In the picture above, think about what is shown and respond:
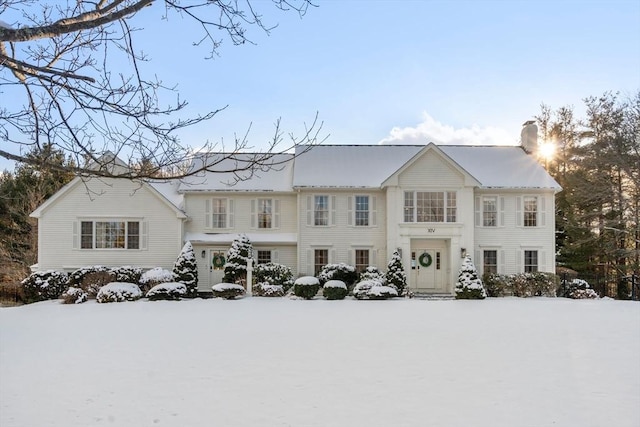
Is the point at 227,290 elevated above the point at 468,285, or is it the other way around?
the point at 468,285

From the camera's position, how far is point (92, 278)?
830 inches

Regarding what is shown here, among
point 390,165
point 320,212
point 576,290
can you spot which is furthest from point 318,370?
point 390,165

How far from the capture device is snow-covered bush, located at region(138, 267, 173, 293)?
70.5 feet

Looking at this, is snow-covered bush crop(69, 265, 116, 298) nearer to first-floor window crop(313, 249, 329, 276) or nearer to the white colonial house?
the white colonial house

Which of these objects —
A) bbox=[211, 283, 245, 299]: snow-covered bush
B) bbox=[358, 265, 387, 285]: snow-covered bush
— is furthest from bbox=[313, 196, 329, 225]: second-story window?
bbox=[211, 283, 245, 299]: snow-covered bush

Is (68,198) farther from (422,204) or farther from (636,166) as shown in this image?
(636,166)

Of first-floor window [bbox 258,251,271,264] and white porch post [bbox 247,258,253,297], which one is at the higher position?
first-floor window [bbox 258,251,271,264]

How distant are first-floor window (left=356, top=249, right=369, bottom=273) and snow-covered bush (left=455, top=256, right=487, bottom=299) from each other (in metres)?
4.81

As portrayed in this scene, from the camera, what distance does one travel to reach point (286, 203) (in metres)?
25.2

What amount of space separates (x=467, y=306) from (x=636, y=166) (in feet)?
53.4

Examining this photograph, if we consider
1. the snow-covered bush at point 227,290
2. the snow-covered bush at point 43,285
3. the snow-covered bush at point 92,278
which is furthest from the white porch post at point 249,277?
the snow-covered bush at point 43,285

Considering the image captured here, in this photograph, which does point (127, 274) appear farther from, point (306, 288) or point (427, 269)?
point (427, 269)

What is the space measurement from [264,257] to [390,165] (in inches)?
335

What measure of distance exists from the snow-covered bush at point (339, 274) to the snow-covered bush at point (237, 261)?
360 centimetres
